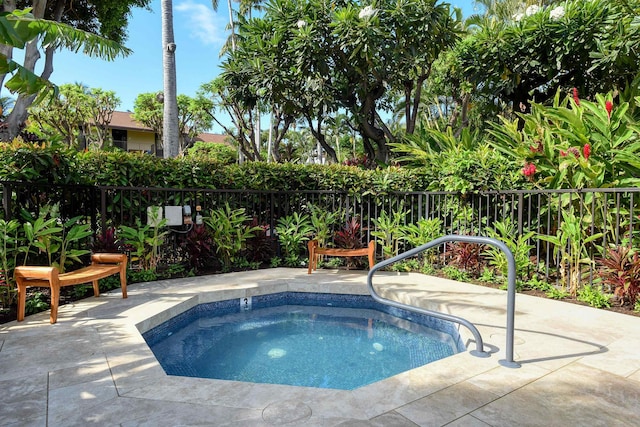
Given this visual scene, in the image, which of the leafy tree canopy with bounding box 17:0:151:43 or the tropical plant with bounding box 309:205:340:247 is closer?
the tropical plant with bounding box 309:205:340:247

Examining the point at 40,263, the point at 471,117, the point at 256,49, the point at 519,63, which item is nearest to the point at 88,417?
the point at 40,263

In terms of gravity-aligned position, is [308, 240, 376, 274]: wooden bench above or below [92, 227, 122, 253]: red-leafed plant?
below

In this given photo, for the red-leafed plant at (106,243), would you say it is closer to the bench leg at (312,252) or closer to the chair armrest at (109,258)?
the chair armrest at (109,258)

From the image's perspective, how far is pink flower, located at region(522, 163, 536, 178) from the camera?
5805 mm

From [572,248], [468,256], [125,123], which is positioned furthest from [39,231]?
[125,123]

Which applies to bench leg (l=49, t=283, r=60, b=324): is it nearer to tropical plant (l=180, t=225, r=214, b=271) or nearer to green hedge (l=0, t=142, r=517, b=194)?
green hedge (l=0, t=142, r=517, b=194)

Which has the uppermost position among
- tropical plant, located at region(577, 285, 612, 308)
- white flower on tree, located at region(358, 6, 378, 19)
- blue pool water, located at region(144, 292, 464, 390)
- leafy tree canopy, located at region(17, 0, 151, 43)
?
leafy tree canopy, located at region(17, 0, 151, 43)

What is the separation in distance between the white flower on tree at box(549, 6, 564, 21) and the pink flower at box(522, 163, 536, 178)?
5.61m

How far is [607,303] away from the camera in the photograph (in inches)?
187

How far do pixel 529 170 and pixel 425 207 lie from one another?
2.50 meters

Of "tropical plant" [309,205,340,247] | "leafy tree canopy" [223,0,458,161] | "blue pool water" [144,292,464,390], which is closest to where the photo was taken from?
"blue pool water" [144,292,464,390]

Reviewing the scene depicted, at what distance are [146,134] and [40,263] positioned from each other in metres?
31.3

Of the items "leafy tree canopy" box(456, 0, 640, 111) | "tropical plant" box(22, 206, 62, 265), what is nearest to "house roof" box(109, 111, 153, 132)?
"leafy tree canopy" box(456, 0, 640, 111)

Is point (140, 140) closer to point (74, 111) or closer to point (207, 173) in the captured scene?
point (74, 111)
